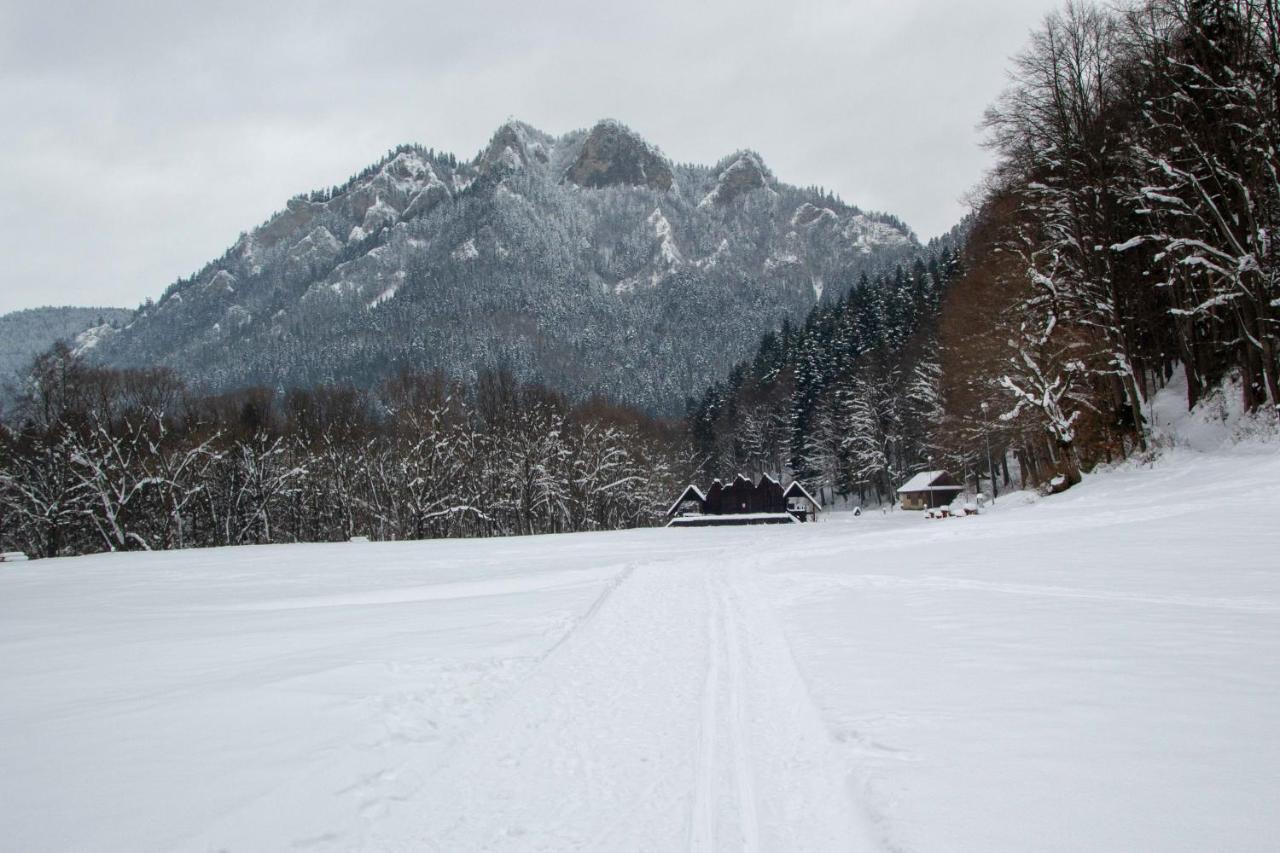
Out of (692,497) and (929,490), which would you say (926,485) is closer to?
(929,490)

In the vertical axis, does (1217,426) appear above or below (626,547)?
above

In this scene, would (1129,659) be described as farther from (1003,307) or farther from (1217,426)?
(1003,307)

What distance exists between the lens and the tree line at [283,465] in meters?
42.4

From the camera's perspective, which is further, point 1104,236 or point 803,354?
point 803,354

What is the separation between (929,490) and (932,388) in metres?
10.6

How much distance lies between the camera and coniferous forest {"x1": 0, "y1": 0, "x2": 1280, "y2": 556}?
72.6 ft

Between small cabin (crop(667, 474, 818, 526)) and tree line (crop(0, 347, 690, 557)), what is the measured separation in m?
6.80

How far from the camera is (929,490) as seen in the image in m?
59.2

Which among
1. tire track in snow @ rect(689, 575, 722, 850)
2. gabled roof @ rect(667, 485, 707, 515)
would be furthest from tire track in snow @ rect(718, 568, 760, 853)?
gabled roof @ rect(667, 485, 707, 515)

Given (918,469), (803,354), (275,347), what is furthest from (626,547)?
(275,347)

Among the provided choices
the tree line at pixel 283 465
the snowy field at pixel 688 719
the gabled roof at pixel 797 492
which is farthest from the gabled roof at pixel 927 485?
the snowy field at pixel 688 719

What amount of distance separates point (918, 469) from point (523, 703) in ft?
219

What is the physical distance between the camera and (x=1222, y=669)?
6.08m

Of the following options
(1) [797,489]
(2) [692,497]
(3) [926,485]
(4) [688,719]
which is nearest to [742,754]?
(4) [688,719]
